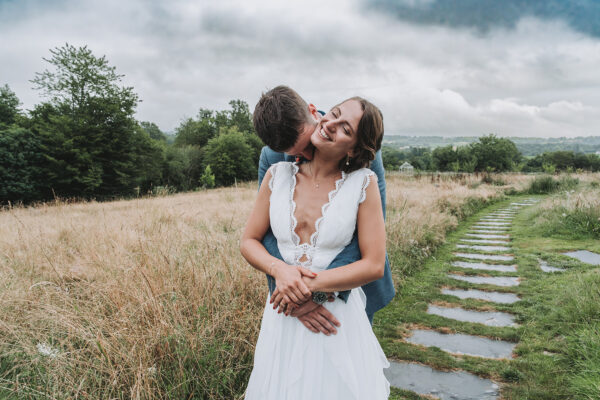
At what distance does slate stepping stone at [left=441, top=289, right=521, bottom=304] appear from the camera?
4281mm

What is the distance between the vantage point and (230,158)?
44531mm

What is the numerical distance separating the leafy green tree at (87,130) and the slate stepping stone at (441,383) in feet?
94.2

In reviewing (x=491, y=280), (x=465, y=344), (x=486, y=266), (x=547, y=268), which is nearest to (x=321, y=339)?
(x=465, y=344)

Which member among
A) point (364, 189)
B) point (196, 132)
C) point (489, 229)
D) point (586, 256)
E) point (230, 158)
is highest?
point (196, 132)

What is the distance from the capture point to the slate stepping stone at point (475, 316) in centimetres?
370

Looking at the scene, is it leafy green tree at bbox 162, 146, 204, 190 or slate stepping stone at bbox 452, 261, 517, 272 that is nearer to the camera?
slate stepping stone at bbox 452, 261, 517, 272

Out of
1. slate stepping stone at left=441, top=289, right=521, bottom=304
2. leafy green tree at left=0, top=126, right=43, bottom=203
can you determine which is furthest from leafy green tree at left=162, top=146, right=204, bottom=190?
slate stepping stone at left=441, top=289, right=521, bottom=304

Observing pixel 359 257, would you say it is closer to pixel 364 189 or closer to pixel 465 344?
pixel 364 189

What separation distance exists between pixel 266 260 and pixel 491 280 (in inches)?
181

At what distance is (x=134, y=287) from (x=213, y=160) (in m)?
42.8

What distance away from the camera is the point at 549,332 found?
333 cm

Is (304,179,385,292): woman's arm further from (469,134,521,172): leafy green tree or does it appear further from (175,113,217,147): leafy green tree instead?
(469,134,521,172): leafy green tree

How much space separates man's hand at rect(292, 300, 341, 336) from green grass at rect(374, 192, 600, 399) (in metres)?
1.91

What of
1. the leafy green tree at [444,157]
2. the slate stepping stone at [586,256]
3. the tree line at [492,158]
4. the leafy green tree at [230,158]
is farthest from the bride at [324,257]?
the leafy green tree at [444,157]
